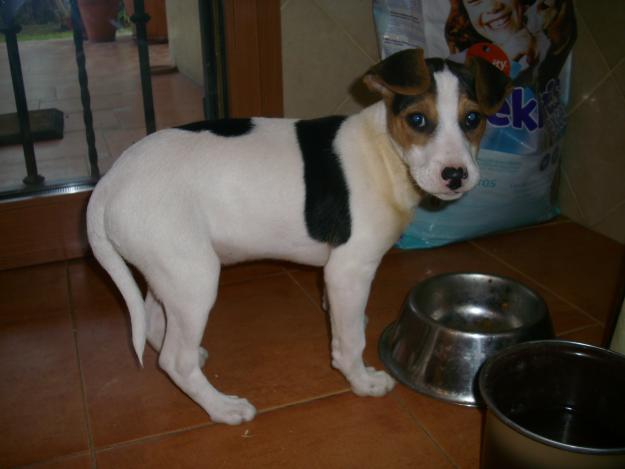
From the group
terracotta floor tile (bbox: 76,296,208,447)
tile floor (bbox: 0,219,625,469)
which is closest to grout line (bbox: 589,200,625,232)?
tile floor (bbox: 0,219,625,469)

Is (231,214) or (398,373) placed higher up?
(231,214)

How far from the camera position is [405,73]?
5.66ft

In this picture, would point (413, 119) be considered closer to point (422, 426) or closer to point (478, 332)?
point (478, 332)

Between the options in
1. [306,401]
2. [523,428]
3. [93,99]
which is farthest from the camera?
[93,99]

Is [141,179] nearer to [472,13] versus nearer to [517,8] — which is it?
[472,13]

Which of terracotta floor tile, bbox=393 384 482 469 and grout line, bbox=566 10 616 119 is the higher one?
grout line, bbox=566 10 616 119

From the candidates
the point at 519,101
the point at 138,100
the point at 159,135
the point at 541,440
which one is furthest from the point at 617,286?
the point at 138,100

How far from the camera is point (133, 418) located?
198cm

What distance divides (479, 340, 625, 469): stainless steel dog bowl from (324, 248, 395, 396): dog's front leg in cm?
45

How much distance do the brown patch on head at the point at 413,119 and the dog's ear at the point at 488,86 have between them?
0.14 meters

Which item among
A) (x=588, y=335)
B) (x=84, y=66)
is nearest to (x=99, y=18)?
(x=84, y=66)

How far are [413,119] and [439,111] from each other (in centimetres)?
8

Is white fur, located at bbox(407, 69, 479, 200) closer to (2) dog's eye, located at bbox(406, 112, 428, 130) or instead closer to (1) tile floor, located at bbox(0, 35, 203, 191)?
(2) dog's eye, located at bbox(406, 112, 428, 130)

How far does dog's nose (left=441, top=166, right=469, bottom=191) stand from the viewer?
1.68 m
